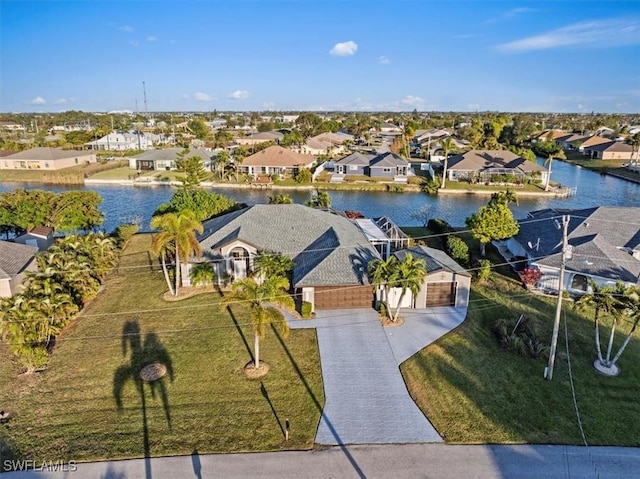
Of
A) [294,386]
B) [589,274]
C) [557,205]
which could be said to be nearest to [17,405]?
[294,386]

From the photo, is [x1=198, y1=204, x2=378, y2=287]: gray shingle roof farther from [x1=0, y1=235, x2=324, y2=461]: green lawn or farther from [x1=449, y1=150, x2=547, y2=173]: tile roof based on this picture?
[x1=449, y1=150, x2=547, y2=173]: tile roof

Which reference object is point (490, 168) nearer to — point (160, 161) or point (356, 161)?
point (356, 161)

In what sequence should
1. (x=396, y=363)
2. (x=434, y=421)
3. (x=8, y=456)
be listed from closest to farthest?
(x=8, y=456), (x=434, y=421), (x=396, y=363)

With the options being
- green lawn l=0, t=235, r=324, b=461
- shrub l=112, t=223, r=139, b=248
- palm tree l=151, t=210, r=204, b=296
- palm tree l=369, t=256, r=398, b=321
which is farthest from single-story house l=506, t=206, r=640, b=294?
shrub l=112, t=223, r=139, b=248

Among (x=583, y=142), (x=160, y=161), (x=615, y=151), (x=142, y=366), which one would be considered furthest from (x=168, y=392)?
(x=583, y=142)

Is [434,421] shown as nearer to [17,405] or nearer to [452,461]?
[452,461]

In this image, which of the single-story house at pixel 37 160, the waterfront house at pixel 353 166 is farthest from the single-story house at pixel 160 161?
the waterfront house at pixel 353 166

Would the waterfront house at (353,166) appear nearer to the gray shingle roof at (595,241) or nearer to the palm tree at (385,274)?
the gray shingle roof at (595,241)
